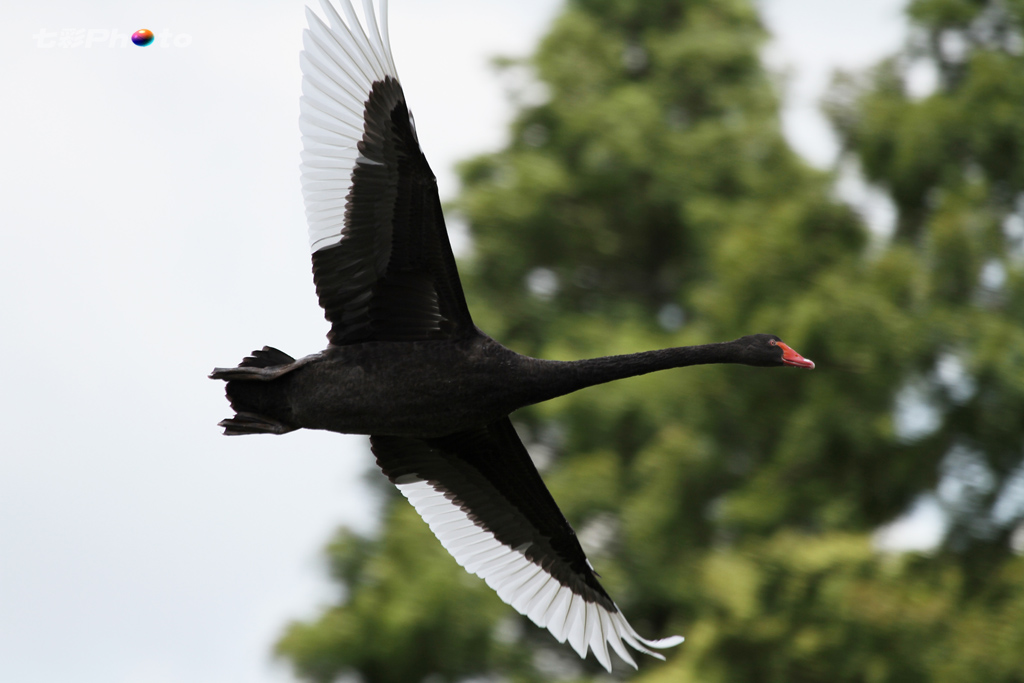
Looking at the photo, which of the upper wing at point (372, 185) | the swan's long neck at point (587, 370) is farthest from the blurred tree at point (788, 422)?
the upper wing at point (372, 185)

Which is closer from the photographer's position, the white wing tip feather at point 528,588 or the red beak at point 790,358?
the red beak at point 790,358

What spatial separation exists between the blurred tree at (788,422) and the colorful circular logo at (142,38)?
114 inches

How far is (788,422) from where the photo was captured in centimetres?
742

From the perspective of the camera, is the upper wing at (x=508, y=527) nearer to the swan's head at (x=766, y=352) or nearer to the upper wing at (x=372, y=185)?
the upper wing at (x=372, y=185)

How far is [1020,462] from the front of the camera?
23.6ft

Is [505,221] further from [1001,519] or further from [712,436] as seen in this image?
[1001,519]

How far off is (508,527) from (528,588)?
35cm

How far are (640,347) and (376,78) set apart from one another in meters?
3.36

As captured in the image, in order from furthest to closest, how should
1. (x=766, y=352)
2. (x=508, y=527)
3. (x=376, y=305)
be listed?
(x=508, y=527) → (x=766, y=352) → (x=376, y=305)

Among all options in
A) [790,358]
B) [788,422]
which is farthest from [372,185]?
[788,422]

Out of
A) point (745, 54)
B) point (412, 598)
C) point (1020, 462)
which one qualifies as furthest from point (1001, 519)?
point (745, 54)

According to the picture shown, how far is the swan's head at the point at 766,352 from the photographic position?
5430 millimetres

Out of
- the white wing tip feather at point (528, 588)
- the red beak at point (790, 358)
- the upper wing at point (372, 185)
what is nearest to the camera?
the upper wing at point (372, 185)

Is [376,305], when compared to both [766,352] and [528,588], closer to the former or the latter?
[766,352]
